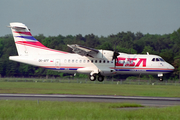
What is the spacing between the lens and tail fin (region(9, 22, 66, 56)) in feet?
123

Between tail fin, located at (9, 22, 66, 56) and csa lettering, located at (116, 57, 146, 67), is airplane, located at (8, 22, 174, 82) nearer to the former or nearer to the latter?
csa lettering, located at (116, 57, 146, 67)

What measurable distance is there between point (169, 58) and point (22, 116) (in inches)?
2340

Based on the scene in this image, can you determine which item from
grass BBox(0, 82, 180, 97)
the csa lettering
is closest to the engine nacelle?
the csa lettering

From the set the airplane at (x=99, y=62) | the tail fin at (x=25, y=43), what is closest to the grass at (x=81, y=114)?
the airplane at (x=99, y=62)

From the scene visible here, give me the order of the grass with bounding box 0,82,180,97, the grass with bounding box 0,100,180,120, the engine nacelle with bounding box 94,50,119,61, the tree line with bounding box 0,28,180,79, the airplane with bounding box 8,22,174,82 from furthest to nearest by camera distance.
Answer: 1. the tree line with bounding box 0,28,180,79
2. the grass with bounding box 0,82,180,97
3. the airplane with bounding box 8,22,174,82
4. the engine nacelle with bounding box 94,50,119,61
5. the grass with bounding box 0,100,180,120

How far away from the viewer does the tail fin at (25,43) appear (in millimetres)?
37531

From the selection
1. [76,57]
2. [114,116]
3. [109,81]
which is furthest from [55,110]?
[109,81]

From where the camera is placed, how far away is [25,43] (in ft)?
125

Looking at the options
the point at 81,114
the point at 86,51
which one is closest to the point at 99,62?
the point at 86,51

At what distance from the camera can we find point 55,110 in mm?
20391

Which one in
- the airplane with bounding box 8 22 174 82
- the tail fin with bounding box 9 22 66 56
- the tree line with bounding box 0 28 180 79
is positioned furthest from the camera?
the tree line with bounding box 0 28 180 79

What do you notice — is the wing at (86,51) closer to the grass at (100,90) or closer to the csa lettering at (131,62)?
the csa lettering at (131,62)

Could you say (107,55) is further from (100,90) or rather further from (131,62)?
(100,90)

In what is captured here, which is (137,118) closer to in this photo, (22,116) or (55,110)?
(55,110)
